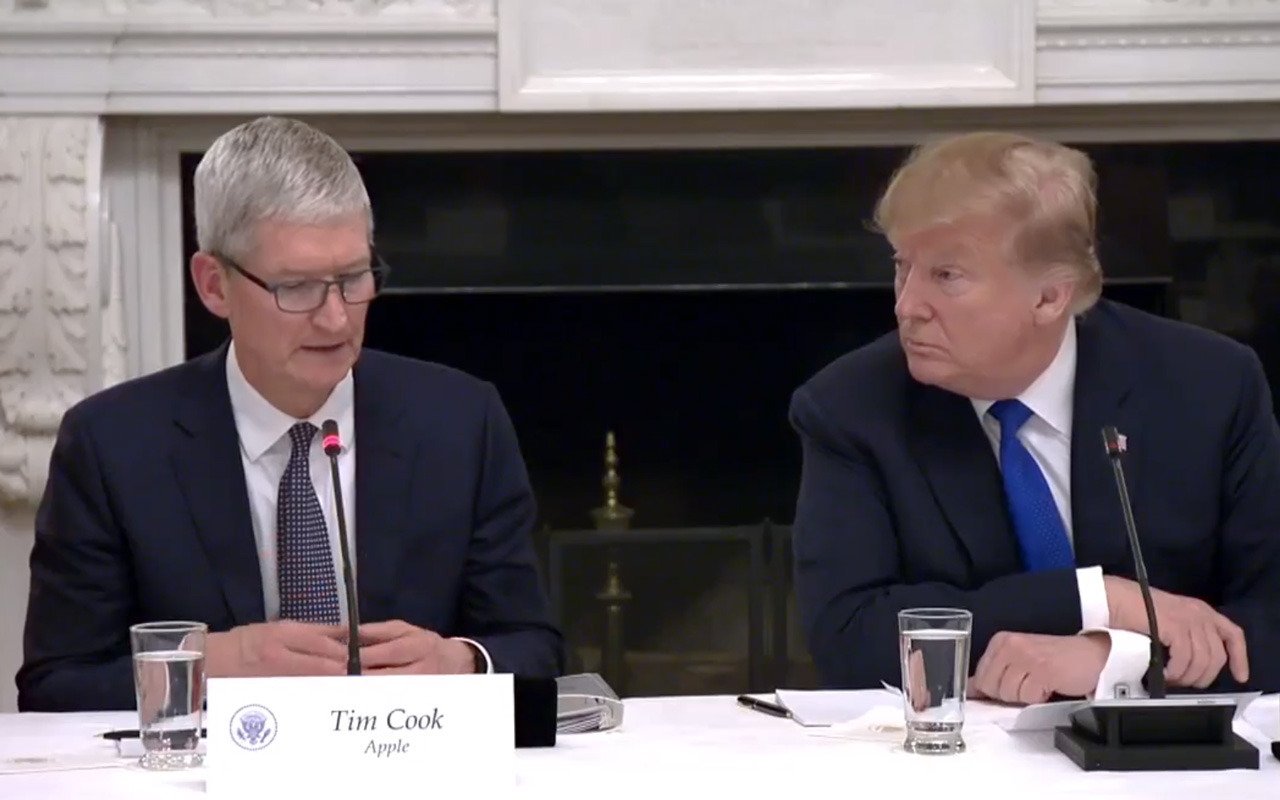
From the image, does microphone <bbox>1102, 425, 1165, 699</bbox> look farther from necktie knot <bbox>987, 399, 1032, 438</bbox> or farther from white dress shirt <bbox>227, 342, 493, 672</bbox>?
white dress shirt <bbox>227, 342, 493, 672</bbox>

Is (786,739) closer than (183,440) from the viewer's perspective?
Yes

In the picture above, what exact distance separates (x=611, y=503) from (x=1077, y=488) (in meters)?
1.61

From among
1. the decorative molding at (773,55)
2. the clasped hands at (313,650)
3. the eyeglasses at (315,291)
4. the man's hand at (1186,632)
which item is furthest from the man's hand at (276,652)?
the decorative molding at (773,55)

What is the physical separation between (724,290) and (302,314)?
160 cm

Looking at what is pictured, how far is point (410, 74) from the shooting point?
3.26 m

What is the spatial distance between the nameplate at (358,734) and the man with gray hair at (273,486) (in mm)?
426

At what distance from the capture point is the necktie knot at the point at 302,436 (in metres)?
2.05

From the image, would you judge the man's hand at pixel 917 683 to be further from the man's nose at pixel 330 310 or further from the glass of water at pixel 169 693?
A: the man's nose at pixel 330 310

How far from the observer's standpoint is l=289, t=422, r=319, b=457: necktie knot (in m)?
2.05

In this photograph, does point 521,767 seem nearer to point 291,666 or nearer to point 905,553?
point 291,666

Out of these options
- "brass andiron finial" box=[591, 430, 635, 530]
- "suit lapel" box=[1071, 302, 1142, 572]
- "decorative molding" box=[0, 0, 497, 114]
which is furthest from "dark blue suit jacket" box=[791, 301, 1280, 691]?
"brass andiron finial" box=[591, 430, 635, 530]

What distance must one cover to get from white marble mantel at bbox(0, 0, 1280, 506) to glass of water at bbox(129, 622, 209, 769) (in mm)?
1686

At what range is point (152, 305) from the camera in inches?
132

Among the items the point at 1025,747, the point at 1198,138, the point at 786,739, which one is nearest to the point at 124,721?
the point at 786,739
